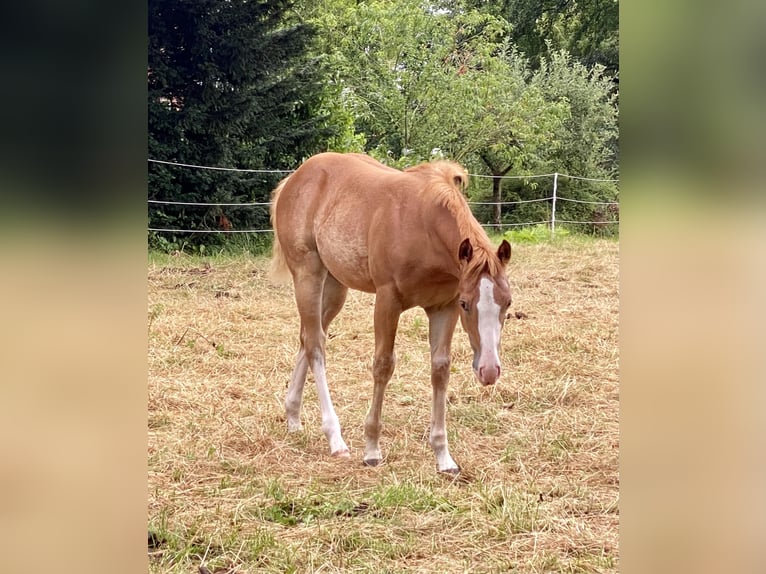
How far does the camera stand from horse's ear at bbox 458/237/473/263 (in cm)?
298

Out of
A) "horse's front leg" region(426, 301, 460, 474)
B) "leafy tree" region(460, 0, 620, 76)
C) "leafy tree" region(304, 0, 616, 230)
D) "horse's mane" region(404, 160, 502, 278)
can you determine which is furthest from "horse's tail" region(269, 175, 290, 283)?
"leafy tree" region(460, 0, 620, 76)

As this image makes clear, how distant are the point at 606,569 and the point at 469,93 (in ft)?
37.6

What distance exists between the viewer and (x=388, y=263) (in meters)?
3.40

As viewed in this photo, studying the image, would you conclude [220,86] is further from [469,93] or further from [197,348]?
[197,348]

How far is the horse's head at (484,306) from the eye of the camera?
2.88 meters

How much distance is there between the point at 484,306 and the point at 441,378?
66 cm

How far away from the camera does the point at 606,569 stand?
222 centimetres

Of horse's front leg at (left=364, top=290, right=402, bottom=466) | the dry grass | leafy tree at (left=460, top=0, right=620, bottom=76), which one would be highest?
leafy tree at (left=460, top=0, right=620, bottom=76)
